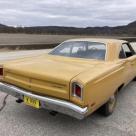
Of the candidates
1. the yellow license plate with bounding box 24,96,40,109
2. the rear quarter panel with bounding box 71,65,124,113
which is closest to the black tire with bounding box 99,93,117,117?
the rear quarter panel with bounding box 71,65,124,113

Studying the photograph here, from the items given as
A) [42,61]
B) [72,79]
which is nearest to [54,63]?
[42,61]

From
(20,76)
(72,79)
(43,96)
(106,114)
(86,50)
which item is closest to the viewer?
(72,79)

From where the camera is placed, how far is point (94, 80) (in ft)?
14.1

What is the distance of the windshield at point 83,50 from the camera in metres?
5.75

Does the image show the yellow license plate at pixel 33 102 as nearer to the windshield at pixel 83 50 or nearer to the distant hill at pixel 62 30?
the windshield at pixel 83 50

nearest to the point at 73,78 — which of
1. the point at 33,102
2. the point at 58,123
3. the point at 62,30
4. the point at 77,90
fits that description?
the point at 77,90

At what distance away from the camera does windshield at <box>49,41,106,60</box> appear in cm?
575

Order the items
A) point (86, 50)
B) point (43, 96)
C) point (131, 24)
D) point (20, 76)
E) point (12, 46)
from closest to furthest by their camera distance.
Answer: point (43, 96)
point (20, 76)
point (86, 50)
point (12, 46)
point (131, 24)

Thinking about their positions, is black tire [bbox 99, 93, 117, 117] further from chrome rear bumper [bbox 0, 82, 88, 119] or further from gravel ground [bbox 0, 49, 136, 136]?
chrome rear bumper [bbox 0, 82, 88, 119]

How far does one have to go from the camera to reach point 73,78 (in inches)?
167

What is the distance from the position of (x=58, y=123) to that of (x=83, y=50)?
1.81 m

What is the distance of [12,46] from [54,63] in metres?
16.8

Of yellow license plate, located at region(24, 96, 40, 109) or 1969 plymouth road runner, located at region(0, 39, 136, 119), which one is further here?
yellow license plate, located at region(24, 96, 40, 109)

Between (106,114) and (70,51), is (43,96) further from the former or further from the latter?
(70,51)
